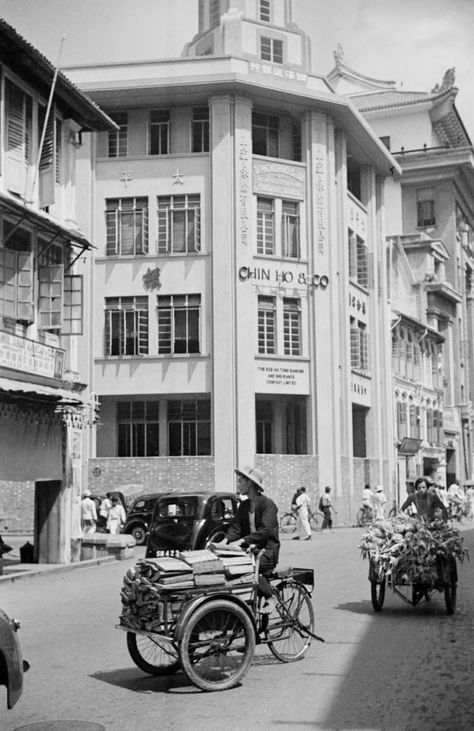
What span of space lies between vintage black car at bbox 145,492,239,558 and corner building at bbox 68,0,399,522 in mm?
16291

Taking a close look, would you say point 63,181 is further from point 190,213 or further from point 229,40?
point 229,40

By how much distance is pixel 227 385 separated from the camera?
123ft

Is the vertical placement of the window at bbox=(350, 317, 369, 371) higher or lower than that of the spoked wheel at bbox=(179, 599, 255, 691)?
higher

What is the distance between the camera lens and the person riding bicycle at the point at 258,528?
9.44m

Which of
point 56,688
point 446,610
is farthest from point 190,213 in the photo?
point 56,688

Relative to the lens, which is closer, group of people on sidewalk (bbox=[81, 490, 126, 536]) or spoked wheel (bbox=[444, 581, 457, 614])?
spoked wheel (bbox=[444, 581, 457, 614])

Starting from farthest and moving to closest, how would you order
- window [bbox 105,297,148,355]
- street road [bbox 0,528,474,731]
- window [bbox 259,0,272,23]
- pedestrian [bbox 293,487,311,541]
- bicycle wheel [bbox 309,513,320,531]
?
window [bbox 259,0,272,23] → window [bbox 105,297,148,355] → bicycle wheel [bbox 309,513,320,531] → pedestrian [bbox 293,487,311,541] → street road [bbox 0,528,474,731]

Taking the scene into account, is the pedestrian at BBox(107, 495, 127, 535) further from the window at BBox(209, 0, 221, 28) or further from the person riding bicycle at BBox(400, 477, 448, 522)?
the window at BBox(209, 0, 221, 28)


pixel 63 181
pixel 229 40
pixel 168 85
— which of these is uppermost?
pixel 229 40

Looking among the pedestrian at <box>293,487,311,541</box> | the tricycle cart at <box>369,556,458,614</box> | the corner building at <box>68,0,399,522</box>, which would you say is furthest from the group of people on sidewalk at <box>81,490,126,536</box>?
the tricycle cart at <box>369,556,458,614</box>

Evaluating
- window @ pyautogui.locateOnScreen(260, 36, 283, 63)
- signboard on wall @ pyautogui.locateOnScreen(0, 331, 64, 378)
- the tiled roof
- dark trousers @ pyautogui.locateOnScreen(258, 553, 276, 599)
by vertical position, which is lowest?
dark trousers @ pyautogui.locateOnScreen(258, 553, 276, 599)

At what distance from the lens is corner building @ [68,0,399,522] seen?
124ft

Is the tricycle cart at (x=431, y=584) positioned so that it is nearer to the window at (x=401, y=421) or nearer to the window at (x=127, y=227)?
the window at (x=127, y=227)

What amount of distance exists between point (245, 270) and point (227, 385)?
14.1 ft
